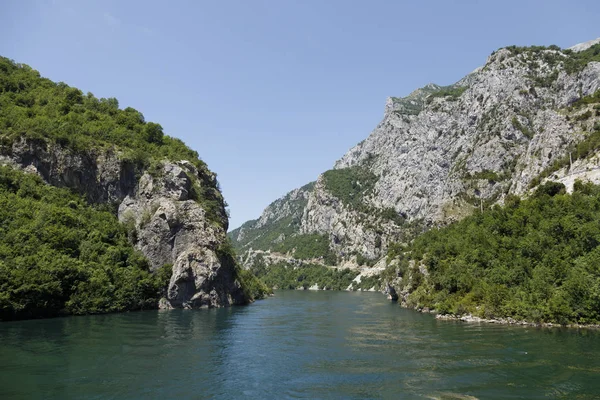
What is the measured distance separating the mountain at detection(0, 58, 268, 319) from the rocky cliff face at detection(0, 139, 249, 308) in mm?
212

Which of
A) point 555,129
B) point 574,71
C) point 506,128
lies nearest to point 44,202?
A: point 555,129

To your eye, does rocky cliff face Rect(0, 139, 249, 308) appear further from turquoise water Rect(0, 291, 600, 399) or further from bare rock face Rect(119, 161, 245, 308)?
turquoise water Rect(0, 291, 600, 399)

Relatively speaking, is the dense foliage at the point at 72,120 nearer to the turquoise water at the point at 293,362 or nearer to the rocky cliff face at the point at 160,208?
the rocky cliff face at the point at 160,208

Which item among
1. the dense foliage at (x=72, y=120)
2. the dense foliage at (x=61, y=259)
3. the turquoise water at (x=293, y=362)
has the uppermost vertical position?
the dense foliage at (x=72, y=120)

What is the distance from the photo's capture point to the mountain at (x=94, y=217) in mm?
61625

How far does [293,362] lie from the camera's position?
33.9 meters

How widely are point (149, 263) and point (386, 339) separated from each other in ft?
186

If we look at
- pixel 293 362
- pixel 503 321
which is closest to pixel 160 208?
pixel 293 362

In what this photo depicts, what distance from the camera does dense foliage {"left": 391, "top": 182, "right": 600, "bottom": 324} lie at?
4825cm

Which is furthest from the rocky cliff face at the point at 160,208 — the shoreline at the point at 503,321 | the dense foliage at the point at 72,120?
the shoreline at the point at 503,321

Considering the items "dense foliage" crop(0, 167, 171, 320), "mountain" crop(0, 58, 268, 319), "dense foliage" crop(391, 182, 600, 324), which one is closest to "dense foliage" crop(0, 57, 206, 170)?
"mountain" crop(0, 58, 268, 319)

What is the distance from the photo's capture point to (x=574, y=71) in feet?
479

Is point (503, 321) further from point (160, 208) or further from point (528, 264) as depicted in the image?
point (160, 208)

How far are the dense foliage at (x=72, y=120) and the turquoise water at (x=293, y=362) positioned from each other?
53861 mm
